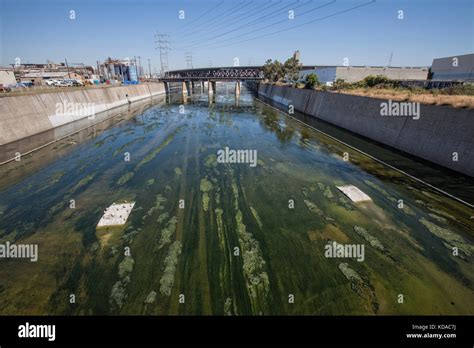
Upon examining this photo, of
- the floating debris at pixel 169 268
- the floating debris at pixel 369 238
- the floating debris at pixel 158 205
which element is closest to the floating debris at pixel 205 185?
the floating debris at pixel 158 205

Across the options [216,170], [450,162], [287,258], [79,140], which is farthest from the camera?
[79,140]

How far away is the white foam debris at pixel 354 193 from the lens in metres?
15.4

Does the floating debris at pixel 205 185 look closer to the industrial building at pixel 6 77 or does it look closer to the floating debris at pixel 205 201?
the floating debris at pixel 205 201

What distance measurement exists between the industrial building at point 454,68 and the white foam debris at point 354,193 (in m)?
51.6

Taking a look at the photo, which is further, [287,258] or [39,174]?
[39,174]

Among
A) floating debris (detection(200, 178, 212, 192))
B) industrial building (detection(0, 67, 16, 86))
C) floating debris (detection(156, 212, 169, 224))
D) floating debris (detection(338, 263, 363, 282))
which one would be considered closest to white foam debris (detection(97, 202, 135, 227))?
floating debris (detection(156, 212, 169, 224))

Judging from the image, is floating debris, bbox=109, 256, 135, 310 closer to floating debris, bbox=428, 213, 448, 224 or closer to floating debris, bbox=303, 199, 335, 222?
floating debris, bbox=303, 199, 335, 222

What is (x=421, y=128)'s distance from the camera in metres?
21.9

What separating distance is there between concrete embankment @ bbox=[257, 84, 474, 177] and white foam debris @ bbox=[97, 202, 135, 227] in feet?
81.1

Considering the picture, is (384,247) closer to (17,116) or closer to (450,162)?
(450,162)

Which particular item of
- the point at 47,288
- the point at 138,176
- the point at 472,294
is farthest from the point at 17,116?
the point at 472,294

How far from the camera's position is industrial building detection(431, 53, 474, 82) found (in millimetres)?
51475

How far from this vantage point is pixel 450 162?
18.8 m
